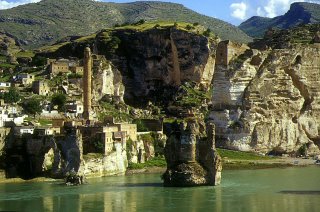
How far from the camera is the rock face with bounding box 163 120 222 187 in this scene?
52531 mm

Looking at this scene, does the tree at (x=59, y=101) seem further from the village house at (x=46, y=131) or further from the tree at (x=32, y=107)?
the village house at (x=46, y=131)

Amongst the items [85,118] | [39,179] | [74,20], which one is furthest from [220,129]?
[74,20]

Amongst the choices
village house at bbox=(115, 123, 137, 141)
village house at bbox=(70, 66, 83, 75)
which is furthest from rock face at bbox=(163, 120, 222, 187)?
village house at bbox=(70, 66, 83, 75)

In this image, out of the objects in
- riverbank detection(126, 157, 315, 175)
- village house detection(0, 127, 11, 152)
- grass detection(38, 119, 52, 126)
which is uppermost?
grass detection(38, 119, 52, 126)

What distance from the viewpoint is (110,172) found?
64375mm

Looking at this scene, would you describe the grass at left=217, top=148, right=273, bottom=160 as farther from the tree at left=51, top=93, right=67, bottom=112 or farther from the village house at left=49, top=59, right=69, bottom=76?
the village house at left=49, top=59, right=69, bottom=76

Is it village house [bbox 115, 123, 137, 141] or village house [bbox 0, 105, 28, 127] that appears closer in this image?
village house [bbox 0, 105, 28, 127]

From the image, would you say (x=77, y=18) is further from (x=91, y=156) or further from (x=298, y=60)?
(x=91, y=156)

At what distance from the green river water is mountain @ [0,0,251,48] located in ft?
352

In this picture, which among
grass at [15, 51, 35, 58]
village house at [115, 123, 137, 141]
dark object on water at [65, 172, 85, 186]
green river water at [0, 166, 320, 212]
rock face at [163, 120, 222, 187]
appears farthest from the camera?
grass at [15, 51, 35, 58]

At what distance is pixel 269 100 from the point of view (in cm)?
9031

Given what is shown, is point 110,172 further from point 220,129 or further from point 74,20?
point 74,20

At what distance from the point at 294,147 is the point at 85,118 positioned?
88.3 feet

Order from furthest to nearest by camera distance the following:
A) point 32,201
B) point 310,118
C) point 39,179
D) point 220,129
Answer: point 310,118 < point 220,129 < point 39,179 < point 32,201
